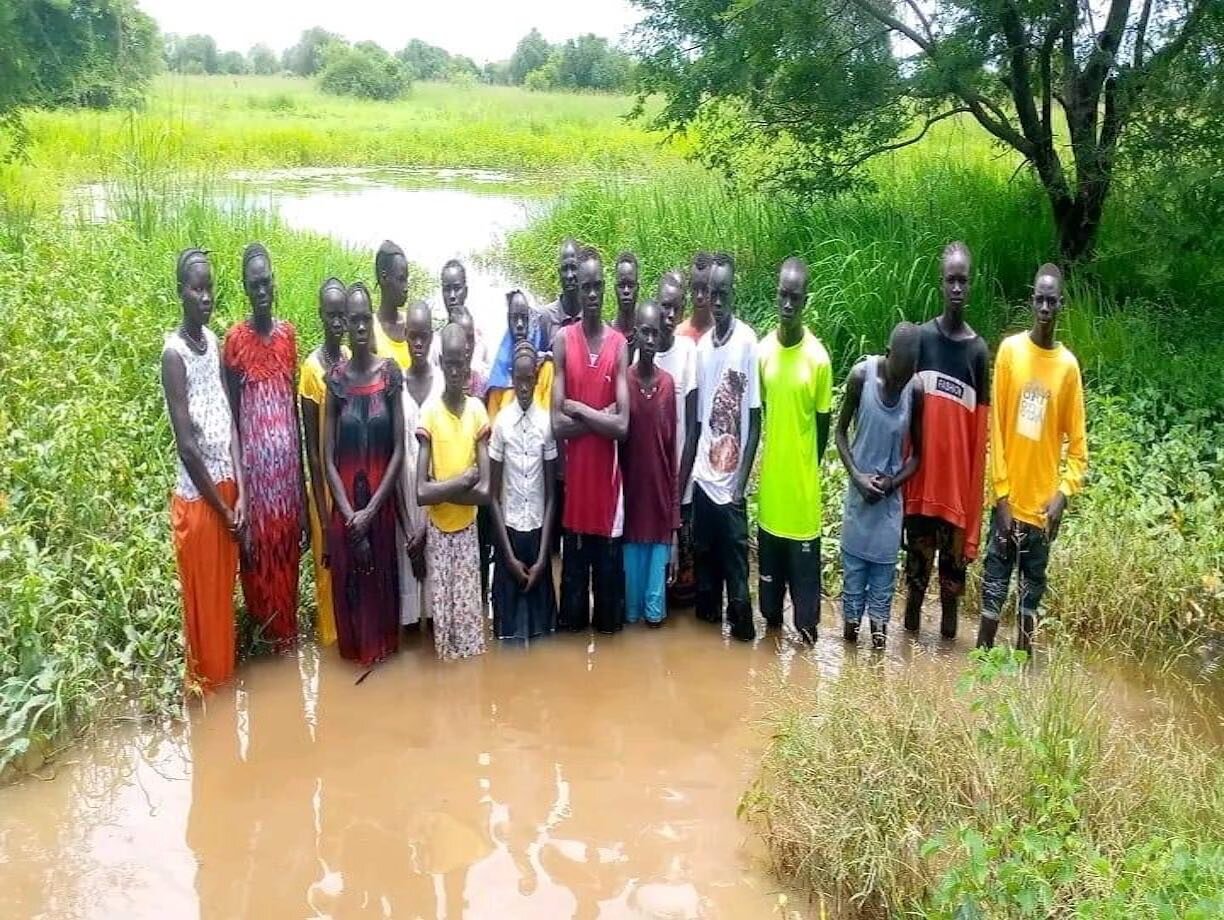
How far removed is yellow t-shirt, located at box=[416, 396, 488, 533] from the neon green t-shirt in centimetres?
115

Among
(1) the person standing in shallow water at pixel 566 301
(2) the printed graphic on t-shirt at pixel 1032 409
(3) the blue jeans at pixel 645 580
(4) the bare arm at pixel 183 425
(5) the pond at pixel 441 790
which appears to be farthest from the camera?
(1) the person standing in shallow water at pixel 566 301

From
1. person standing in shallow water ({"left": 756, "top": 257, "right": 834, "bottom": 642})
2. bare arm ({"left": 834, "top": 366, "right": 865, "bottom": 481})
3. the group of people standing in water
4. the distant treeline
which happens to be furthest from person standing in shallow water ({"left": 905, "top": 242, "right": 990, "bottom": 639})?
the distant treeline

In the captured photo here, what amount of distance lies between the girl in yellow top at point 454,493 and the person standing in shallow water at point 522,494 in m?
0.11

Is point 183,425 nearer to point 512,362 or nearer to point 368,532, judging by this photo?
point 368,532

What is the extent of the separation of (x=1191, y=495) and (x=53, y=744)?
5.15 m

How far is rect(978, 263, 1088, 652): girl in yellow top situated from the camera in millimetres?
4047

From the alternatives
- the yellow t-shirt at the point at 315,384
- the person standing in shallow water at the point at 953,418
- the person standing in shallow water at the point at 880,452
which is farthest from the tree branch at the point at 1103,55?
the yellow t-shirt at the point at 315,384

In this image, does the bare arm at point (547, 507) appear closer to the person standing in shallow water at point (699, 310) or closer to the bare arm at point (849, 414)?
the person standing in shallow water at point (699, 310)

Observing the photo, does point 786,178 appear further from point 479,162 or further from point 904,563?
point 479,162

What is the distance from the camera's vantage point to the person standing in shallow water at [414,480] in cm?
428

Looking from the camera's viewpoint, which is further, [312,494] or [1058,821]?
[312,494]

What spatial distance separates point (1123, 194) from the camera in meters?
6.78

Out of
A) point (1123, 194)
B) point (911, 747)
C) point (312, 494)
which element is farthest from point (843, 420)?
point (1123, 194)

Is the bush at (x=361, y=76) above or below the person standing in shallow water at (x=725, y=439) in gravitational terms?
above
